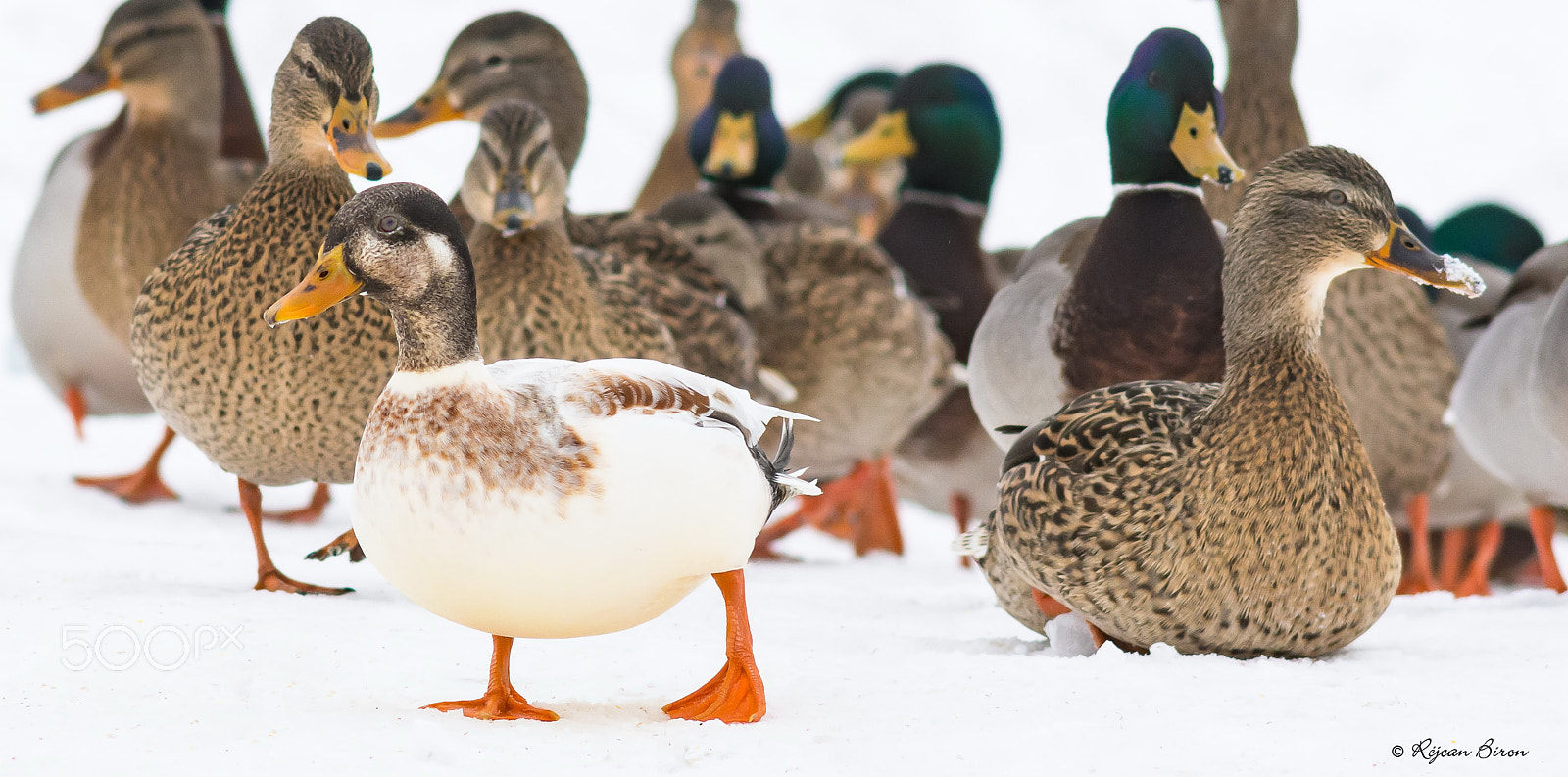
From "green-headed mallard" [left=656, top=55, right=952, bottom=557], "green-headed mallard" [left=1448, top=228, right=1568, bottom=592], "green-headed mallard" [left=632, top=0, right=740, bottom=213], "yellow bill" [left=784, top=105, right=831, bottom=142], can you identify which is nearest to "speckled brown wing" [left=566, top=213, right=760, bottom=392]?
"green-headed mallard" [left=656, top=55, right=952, bottom=557]

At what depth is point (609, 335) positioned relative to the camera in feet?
14.9

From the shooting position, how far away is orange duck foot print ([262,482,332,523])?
5.68 m

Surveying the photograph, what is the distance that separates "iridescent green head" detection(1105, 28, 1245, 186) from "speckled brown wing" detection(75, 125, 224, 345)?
3.21 meters

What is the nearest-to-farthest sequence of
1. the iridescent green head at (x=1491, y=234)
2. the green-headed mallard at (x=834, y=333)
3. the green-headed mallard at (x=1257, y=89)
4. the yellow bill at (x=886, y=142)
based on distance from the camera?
the green-headed mallard at (x=1257, y=89) → the green-headed mallard at (x=834, y=333) → the yellow bill at (x=886, y=142) → the iridescent green head at (x=1491, y=234)

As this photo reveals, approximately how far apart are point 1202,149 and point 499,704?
2.63 m

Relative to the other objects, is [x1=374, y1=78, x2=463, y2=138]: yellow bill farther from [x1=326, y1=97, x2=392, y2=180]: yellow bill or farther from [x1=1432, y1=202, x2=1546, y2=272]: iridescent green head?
[x1=1432, y1=202, x2=1546, y2=272]: iridescent green head

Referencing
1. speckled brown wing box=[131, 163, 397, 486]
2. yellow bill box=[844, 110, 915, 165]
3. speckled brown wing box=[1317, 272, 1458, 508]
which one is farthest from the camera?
yellow bill box=[844, 110, 915, 165]

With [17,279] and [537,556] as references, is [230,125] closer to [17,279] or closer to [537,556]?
[17,279]

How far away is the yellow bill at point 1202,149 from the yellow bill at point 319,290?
2.54 meters

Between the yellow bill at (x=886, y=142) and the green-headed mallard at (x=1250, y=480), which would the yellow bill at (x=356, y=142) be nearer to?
the green-headed mallard at (x=1250, y=480)

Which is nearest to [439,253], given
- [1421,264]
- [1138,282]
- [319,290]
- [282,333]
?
[319,290]

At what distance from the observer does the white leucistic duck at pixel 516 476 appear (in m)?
2.68

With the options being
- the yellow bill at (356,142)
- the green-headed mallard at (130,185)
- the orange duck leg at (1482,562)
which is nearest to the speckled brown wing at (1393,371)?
the orange duck leg at (1482,562)

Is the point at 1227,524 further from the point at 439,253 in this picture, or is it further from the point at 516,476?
the point at 439,253
